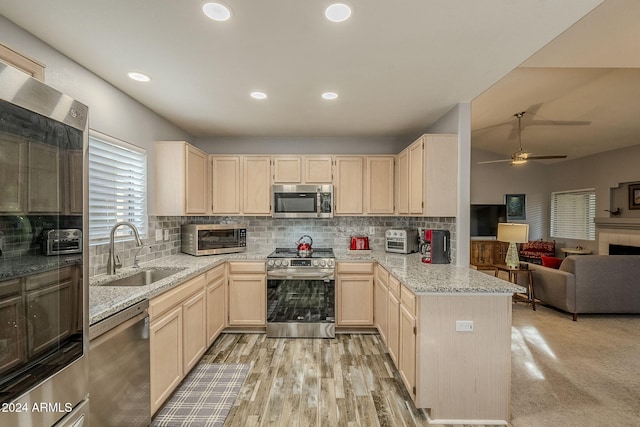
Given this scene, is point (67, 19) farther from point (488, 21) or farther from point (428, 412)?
point (428, 412)

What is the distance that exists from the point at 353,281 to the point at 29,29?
128 inches

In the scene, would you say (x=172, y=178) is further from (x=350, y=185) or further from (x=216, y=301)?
(x=350, y=185)

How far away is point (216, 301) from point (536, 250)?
739cm

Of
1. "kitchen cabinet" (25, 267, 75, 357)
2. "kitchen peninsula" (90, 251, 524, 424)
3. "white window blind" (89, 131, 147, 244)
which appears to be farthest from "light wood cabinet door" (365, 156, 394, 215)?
"kitchen cabinet" (25, 267, 75, 357)

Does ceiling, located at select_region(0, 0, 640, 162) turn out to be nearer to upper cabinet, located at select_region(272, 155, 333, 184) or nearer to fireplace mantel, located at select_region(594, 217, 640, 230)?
upper cabinet, located at select_region(272, 155, 333, 184)

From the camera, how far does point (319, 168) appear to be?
3.63 m

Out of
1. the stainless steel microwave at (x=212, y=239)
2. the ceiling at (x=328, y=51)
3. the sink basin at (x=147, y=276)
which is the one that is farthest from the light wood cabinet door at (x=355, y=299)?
the ceiling at (x=328, y=51)

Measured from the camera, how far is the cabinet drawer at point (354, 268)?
128 inches

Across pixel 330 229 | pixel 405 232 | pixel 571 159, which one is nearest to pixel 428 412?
pixel 405 232

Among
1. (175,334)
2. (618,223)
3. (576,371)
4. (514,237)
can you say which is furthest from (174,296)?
(618,223)

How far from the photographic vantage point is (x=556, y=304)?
3.96m

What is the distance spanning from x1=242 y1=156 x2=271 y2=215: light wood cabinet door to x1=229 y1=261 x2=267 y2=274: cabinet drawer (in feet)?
2.30

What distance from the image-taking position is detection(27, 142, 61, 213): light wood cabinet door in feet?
2.66

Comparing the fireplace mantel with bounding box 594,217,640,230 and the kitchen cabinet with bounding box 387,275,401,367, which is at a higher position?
the fireplace mantel with bounding box 594,217,640,230
